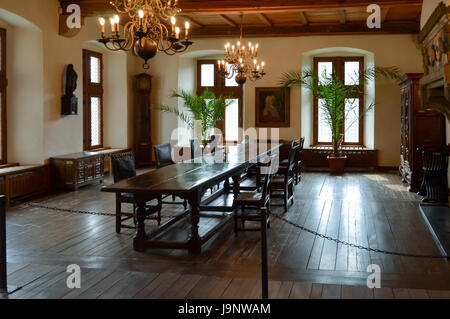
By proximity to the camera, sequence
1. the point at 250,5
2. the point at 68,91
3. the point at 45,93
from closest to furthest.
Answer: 1. the point at 45,93
2. the point at 250,5
3. the point at 68,91

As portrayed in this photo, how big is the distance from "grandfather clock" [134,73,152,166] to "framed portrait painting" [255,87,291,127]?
2.92 m

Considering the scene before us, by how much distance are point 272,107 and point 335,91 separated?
6.15 ft

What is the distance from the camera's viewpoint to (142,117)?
14.0m

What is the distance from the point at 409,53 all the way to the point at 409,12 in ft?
4.90

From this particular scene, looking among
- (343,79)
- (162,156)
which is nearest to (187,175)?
(162,156)

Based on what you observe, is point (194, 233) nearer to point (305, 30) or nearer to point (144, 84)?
point (144, 84)

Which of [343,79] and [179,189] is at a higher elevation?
[343,79]

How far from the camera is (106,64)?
44.1 ft

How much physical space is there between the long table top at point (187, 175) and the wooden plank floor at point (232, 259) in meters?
0.73

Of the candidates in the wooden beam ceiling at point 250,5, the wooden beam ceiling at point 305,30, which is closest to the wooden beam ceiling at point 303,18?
the wooden beam ceiling at point 305,30

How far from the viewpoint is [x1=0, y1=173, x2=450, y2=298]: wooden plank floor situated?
4.45 meters

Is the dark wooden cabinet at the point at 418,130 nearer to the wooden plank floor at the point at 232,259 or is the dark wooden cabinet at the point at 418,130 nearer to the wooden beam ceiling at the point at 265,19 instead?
the wooden plank floor at the point at 232,259

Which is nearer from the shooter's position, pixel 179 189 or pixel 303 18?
pixel 179 189
